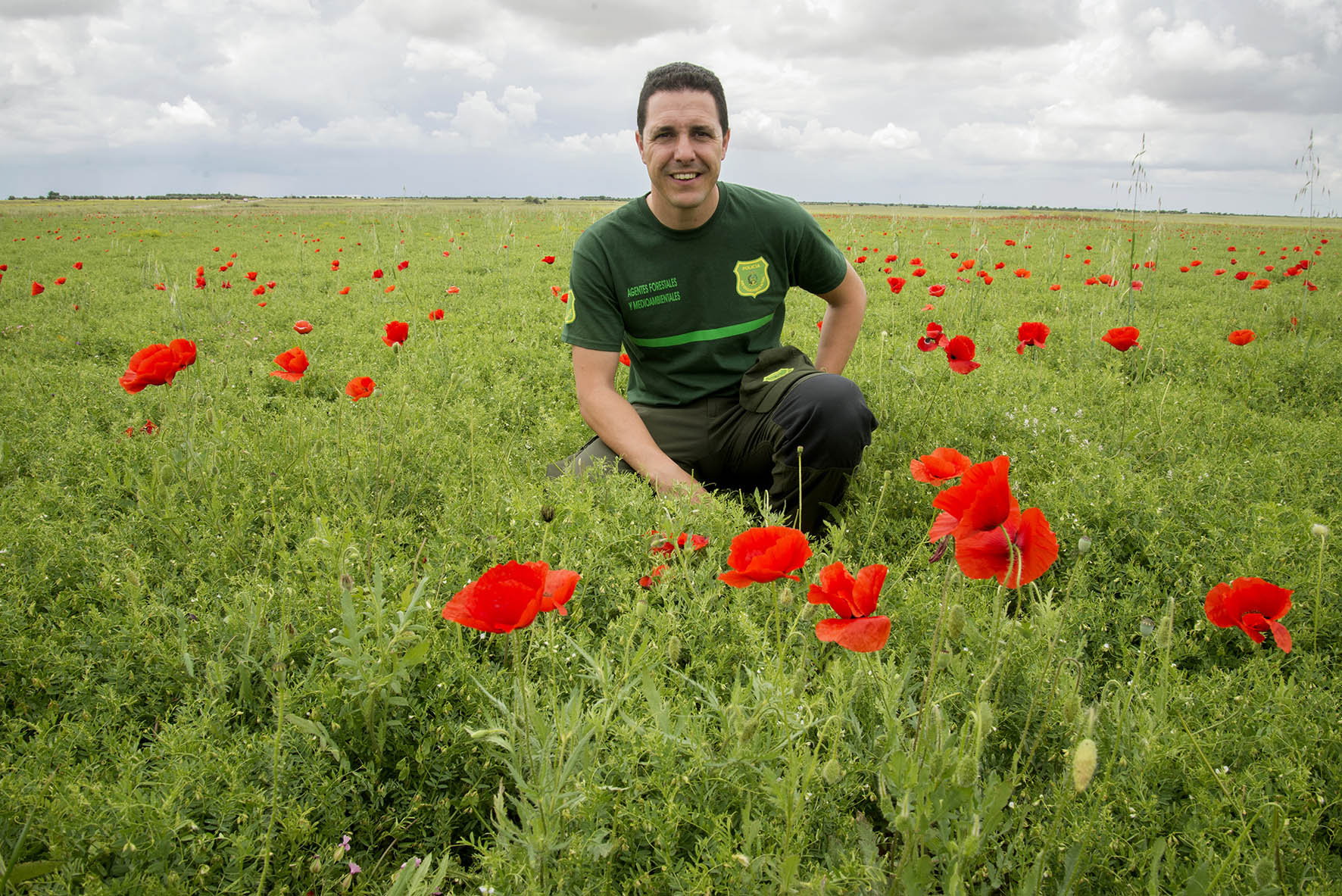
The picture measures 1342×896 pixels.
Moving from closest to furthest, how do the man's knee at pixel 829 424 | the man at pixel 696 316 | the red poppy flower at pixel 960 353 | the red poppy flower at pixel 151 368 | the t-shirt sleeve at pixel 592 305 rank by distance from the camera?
1. the red poppy flower at pixel 151 368
2. the red poppy flower at pixel 960 353
3. the man's knee at pixel 829 424
4. the man at pixel 696 316
5. the t-shirt sleeve at pixel 592 305

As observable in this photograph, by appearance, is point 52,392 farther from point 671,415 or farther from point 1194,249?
point 1194,249

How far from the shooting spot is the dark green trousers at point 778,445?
9.15 ft

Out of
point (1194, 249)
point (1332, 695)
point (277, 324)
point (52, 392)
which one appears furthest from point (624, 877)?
point (1194, 249)

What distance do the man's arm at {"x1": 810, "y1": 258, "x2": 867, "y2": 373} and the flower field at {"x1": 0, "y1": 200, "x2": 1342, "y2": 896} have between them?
39cm

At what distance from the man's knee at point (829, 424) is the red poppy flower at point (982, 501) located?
1580 millimetres

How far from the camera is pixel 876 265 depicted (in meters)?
11.2

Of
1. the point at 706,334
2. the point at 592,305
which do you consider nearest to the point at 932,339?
the point at 706,334

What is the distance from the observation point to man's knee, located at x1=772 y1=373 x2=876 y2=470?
9.09 ft

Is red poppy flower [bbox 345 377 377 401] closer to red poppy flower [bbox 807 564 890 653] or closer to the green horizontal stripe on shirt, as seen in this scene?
the green horizontal stripe on shirt


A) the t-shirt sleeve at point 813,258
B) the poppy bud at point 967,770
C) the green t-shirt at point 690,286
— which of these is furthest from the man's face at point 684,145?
the poppy bud at point 967,770

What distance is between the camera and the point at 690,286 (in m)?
3.24

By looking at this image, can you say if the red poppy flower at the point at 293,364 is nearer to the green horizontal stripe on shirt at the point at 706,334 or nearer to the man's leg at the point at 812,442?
the green horizontal stripe on shirt at the point at 706,334

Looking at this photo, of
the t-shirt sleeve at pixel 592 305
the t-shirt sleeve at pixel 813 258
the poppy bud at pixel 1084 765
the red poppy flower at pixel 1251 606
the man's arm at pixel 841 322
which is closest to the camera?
the poppy bud at pixel 1084 765

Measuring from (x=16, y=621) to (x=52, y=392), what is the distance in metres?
3.17
